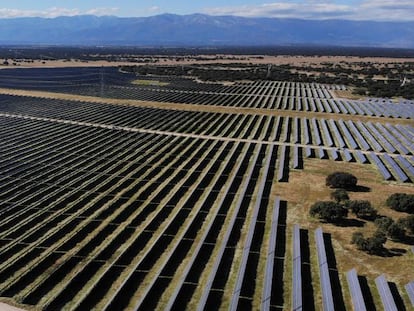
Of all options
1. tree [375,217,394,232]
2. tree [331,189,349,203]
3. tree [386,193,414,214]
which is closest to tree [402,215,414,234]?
tree [375,217,394,232]

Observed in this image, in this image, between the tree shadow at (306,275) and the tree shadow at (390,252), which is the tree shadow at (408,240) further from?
the tree shadow at (306,275)

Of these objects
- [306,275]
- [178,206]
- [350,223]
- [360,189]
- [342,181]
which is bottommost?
[306,275]

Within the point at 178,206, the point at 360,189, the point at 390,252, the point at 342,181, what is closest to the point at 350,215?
the point at 390,252

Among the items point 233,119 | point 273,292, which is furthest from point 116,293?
point 233,119

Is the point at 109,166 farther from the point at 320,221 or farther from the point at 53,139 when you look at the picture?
the point at 320,221

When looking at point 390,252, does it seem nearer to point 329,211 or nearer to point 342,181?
point 329,211

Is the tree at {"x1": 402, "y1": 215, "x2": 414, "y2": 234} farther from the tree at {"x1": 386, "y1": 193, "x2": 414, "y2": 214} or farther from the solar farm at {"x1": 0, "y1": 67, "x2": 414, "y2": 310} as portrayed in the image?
the tree at {"x1": 386, "y1": 193, "x2": 414, "y2": 214}
